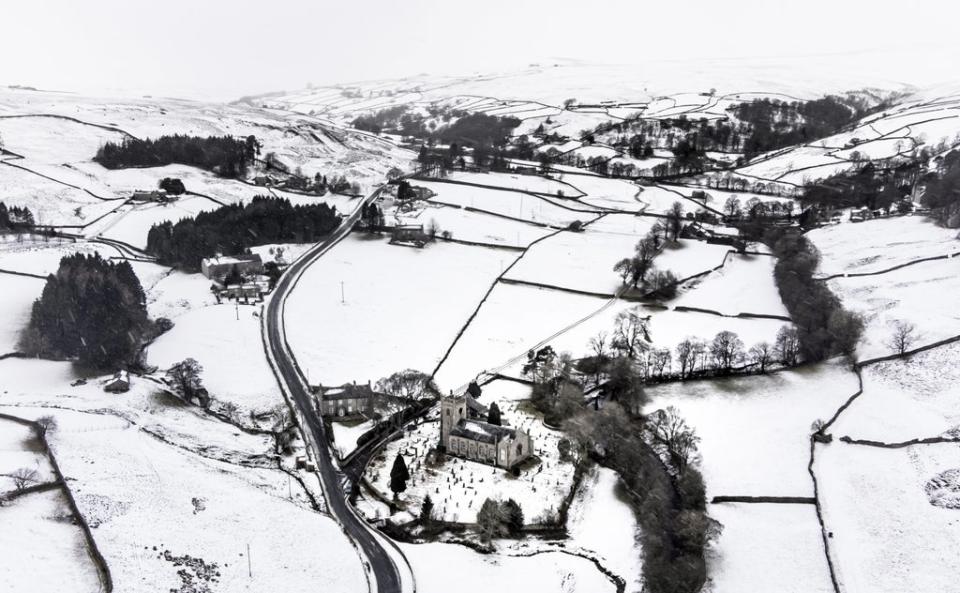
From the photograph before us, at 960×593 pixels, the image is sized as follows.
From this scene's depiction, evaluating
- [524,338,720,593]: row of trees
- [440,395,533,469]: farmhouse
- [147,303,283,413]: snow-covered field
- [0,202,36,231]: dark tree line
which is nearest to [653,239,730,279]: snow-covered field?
[524,338,720,593]: row of trees

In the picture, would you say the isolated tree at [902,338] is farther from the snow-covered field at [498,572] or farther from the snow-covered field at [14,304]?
the snow-covered field at [14,304]

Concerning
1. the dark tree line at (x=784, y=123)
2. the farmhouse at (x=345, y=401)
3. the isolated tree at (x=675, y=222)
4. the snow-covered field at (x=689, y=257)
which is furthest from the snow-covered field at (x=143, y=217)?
the dark tree line at (x=784, y=123)

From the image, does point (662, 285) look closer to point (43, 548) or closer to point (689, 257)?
point (689, 257)

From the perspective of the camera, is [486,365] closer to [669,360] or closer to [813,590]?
[669,360]

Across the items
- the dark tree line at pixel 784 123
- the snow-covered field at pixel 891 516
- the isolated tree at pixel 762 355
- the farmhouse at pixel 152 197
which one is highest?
the dark tree line at pixel 784 123

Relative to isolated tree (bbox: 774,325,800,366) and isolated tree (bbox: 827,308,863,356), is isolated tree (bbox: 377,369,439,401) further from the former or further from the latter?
isolated tree (bbox: 827,308,863,356)
